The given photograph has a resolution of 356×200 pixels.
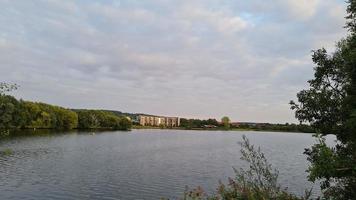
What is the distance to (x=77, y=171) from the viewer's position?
168 ft

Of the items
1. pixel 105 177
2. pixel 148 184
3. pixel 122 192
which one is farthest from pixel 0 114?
pixel 105 177

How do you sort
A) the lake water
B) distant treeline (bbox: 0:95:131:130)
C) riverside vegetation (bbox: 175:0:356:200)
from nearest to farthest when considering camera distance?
riverside vegetation (bbox: 175:0:356:200), the lake water, distant treeline (bbox: 0:95:131:130)

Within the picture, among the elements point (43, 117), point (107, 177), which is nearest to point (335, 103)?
point (107, 177)

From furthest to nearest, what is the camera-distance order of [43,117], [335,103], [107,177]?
[43,117] → [107,177] → [335,103]

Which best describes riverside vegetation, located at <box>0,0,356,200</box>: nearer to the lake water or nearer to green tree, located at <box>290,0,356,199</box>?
green tree, located at <box>290,0,356,199</box>

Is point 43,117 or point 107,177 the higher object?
point 43,117

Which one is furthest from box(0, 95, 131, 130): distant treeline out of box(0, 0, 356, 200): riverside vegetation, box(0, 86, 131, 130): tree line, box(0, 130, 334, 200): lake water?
box(0, 0, 356, 200): riverside vegetation

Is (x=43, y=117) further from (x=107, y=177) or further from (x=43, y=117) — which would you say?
(x=107, y=177)

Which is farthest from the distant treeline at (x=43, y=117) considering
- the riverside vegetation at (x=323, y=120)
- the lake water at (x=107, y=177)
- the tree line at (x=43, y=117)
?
the riverside vegetation at (x=323, y=120)

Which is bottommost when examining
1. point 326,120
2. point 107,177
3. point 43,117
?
point 107,177

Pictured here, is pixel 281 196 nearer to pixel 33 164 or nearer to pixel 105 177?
pixel 105 177

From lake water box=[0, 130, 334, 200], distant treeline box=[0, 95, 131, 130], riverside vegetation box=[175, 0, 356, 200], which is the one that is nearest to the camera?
riverside vegetation box=[175, 0, 356, 200]

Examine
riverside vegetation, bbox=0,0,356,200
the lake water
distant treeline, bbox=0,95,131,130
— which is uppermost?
distant treeline, bbox=0,95,131,130

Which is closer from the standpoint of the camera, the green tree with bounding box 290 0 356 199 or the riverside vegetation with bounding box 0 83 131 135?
the green tree with bounding box 290 0 356 199
